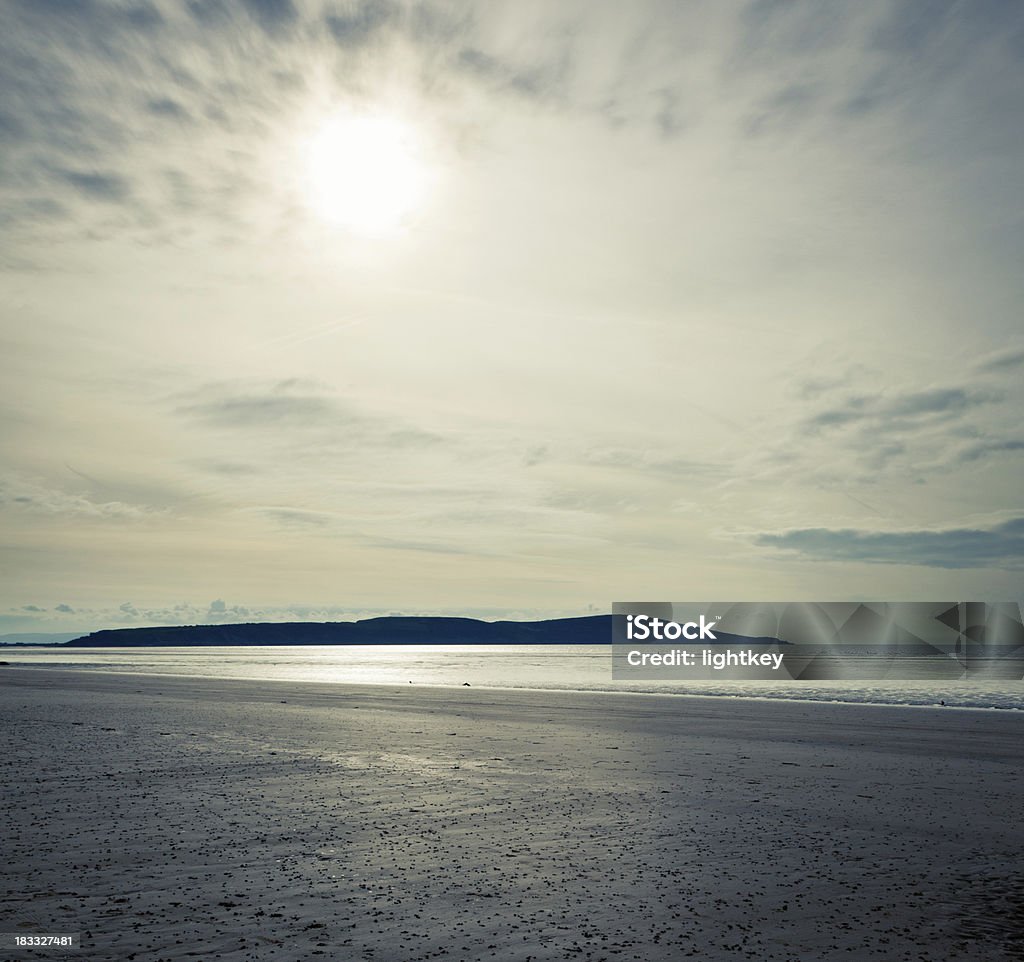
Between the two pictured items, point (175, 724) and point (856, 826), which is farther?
point (175, 724)

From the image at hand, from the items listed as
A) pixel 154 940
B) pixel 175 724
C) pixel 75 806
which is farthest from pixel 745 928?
pixel 175 724

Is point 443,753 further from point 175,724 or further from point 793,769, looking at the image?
point 175,724

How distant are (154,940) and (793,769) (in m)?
15.6

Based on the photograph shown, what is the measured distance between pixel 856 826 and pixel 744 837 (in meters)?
2.32

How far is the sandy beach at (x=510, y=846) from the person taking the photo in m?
7.87

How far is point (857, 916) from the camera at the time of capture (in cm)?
861

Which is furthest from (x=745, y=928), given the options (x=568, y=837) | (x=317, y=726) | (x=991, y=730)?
(x=991, y=730)

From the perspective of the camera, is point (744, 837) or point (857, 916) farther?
point (744, 837)

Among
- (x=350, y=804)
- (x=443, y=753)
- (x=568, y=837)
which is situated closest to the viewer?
(x=568, y=837)

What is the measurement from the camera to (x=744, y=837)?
12164 mm

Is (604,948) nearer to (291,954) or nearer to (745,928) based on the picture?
(745,928)

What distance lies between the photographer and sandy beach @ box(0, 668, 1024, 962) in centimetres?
787

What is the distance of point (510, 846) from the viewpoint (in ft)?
37.3

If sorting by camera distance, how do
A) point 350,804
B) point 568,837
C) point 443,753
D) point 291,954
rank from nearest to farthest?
point 291,954 → point 568,837 → point 350,804 → point 443,753
